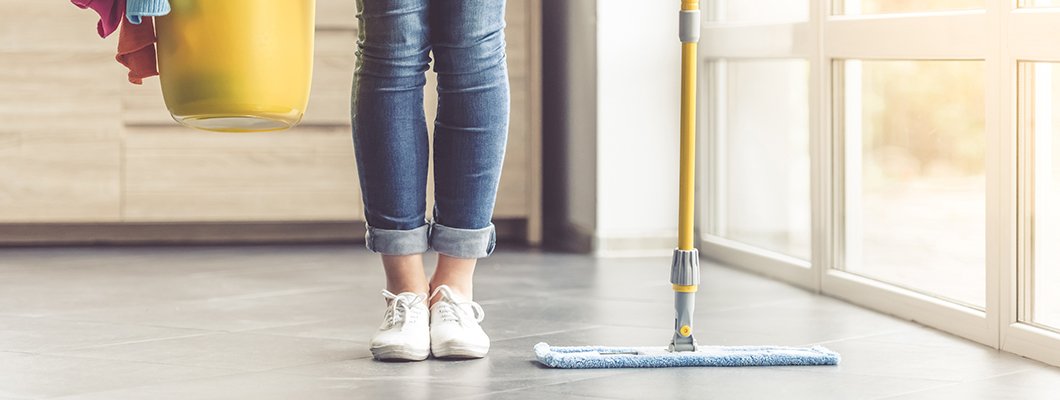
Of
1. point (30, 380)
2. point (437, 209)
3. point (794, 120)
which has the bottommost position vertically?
point (30, 380)

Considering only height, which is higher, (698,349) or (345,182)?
(345,182)

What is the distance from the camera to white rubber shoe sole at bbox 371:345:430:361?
5.75ft

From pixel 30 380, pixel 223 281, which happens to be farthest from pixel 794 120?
pixel 30 380

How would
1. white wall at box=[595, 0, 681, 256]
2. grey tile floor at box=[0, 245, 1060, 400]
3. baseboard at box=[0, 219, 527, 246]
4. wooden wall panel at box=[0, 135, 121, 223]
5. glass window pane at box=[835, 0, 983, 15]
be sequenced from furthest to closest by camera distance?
1. baseboard at box=[0, 219, 527, 246]
2. wooden wall panel at box=[0, 135, 121, 223]
3. white wall at box=[595, 0, 681, 256]
4. glass window pane at box=[835, 0, 983, 15]
5. grey tile floor at box=[0, 245, 1060, 400]

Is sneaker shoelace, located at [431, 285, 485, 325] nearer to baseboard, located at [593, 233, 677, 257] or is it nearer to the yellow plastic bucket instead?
the yellow plastic bucket

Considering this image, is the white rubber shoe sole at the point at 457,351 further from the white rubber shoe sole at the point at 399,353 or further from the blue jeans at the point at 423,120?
the blue jeans at the point at 423,120

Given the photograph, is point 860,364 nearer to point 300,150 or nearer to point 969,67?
point 969,67

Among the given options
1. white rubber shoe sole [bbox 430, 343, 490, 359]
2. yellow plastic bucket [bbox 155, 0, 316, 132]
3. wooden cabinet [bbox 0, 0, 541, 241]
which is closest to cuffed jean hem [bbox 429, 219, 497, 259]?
white rubber shoe sole [bbox 430, 343, 490, 359]

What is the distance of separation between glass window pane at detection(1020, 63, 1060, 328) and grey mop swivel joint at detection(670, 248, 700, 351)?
0.48 metres

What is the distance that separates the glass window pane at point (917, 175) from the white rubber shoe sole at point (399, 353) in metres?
0.82

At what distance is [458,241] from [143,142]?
1.53 m

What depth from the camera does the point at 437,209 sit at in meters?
1.84

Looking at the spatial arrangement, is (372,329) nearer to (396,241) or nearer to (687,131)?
(396,241)

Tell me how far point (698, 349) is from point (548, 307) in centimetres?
53
